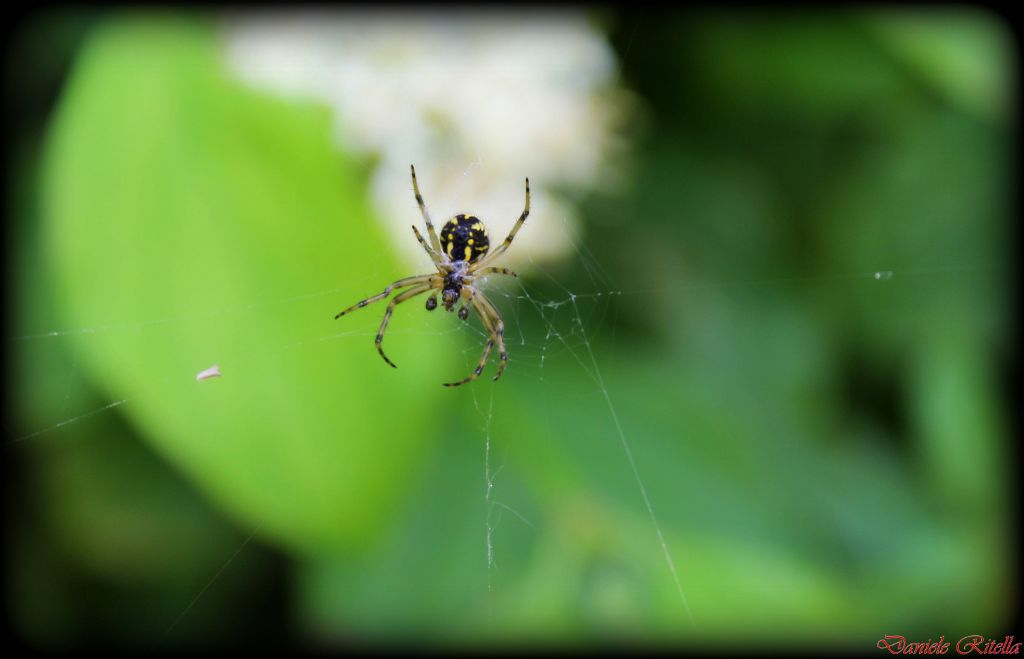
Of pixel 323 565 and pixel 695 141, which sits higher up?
pixel 695 141

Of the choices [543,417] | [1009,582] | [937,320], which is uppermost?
[937,320]

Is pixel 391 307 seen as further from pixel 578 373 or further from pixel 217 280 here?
pixel 578 373

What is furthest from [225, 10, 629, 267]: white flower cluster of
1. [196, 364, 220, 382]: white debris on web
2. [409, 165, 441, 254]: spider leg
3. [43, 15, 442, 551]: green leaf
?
[196, 364, 220, 382]: white debris on web

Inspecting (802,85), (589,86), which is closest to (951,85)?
(802,85)

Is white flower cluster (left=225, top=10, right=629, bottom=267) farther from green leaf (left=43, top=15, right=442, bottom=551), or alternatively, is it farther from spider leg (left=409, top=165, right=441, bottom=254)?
green leaf (left=43, top=15, right=442, bottom=551)

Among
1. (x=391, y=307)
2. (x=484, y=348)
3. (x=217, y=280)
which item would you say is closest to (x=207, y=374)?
(x=217, y=280)

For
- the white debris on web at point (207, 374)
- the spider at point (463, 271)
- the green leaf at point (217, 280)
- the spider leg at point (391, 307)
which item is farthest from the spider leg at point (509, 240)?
the white debris on web at point (207, 374)

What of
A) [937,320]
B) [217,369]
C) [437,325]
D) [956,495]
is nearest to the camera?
[217,369]

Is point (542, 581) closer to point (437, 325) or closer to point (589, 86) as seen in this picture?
point (437, 325)
